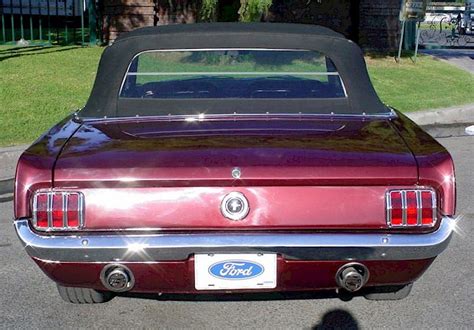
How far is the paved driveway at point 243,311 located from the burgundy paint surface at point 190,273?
52 cm

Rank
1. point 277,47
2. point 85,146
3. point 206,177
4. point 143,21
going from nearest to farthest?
1. point 206,177
2. point 85,146
3. point 277,47
4. point 143,21

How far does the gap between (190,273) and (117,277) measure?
12.9 inches

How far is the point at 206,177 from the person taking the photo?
2.68 metres

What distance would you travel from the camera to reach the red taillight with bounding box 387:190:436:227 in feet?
9.00

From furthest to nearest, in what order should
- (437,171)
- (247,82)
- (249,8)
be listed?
(249,8), (247,82), (437,171)

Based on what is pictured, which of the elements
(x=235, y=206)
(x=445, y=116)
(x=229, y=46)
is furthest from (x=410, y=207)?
(x=445, y=116)

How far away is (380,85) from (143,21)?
20.6 feet

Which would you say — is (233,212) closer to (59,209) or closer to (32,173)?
(59,209)

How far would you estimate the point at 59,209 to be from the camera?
2.72 meters

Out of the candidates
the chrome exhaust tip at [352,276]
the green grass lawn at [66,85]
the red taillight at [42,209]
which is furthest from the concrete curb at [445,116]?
the red taillight at [42,209]

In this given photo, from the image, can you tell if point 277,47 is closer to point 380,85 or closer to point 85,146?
point 85,146

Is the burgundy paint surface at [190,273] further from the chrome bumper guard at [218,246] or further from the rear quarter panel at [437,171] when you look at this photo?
the rear quarter panel at [437,171]

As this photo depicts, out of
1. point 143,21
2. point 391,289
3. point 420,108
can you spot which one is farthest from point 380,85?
point 391,289

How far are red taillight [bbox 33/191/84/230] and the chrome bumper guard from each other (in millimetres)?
54
